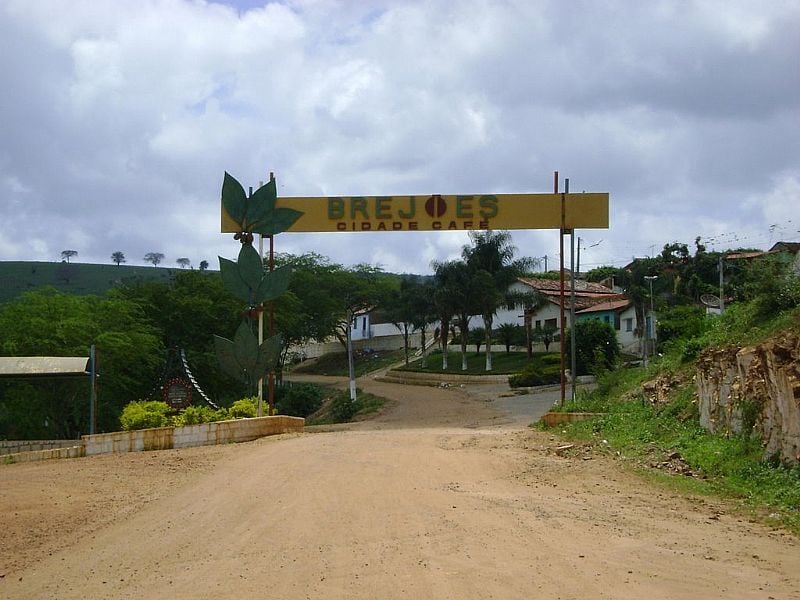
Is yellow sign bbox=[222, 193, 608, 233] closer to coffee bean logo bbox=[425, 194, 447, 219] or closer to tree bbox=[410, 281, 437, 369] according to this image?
coffee bean logo bbox=[425, 194, 447, 219]

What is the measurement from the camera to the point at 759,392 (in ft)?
33.9

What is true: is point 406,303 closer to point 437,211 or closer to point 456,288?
point 456,288

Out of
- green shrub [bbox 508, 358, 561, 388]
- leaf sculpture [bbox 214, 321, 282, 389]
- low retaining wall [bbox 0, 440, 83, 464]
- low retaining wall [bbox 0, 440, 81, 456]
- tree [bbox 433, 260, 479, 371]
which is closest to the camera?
low retaining wall [bbox 0, 440, 83, 464]

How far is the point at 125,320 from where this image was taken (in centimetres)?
3212

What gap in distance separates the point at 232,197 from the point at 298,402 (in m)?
22.1

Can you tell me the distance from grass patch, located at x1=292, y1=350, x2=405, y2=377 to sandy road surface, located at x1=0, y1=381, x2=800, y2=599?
173 ft

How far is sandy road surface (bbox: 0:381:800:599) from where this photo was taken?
20.3ft

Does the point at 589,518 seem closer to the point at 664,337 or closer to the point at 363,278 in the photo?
the point at 664,337

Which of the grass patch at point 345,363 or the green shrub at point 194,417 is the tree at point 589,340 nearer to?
the green shrub at point 194,417

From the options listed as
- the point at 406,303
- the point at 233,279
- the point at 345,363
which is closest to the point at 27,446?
the point at 233,279

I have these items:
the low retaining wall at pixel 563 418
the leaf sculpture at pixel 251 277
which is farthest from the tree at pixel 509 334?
the low retaining wall at pixel 563 418

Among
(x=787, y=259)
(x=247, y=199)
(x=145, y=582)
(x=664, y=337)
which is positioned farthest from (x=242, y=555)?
(x=664, y=337)

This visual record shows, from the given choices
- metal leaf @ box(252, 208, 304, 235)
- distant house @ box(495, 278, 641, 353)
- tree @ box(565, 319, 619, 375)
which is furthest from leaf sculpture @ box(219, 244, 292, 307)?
distant house @ box(495, 278, 641, 353)

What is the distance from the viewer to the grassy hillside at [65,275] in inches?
3083
